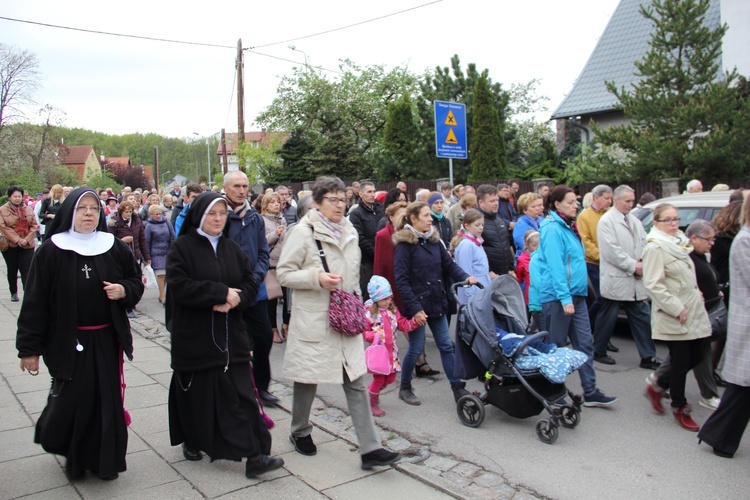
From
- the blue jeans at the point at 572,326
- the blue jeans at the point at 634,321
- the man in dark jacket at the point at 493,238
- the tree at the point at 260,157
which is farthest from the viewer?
the tree at the point at 260,157

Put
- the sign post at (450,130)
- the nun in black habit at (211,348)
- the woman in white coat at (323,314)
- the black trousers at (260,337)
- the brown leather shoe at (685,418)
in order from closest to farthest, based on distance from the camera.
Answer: the nun in black habit at (211,348)
the woman in white coat at (323,314)
the brown leather shoe at (685,418)
the black trousers at (260,337)
the sign post at (450,130)

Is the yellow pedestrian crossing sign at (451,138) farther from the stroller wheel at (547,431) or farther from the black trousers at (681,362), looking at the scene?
the stroller wheel at (547,431)

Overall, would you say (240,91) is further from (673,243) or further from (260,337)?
(673,243)

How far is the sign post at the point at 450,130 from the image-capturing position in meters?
12.5

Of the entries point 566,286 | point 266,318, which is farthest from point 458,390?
point 266,318

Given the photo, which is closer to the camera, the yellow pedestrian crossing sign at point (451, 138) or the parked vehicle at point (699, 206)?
the parked vehicle at point (699, 206)

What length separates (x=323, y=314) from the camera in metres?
4.42

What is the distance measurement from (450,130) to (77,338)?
9.75 meters

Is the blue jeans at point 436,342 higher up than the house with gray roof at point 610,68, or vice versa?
the house with gray roof at point 610,68

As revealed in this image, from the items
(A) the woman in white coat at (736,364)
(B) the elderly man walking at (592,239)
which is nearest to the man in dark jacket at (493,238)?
(B) the elderly man walking at (592,239)

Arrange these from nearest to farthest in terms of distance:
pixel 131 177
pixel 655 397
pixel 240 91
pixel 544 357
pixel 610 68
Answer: pixel 544 357
pixel 655 397
pixel 240 91
pixel 610 68
pixel 131 177

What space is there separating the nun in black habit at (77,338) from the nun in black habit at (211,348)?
0.42m

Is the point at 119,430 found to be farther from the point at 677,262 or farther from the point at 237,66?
the point at 237,66

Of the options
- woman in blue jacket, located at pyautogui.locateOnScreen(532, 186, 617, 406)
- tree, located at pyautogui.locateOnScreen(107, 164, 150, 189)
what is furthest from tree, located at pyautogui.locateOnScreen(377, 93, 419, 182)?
tree, located at pyautogui.locateOnScreen(107, 164, 150, 189)
